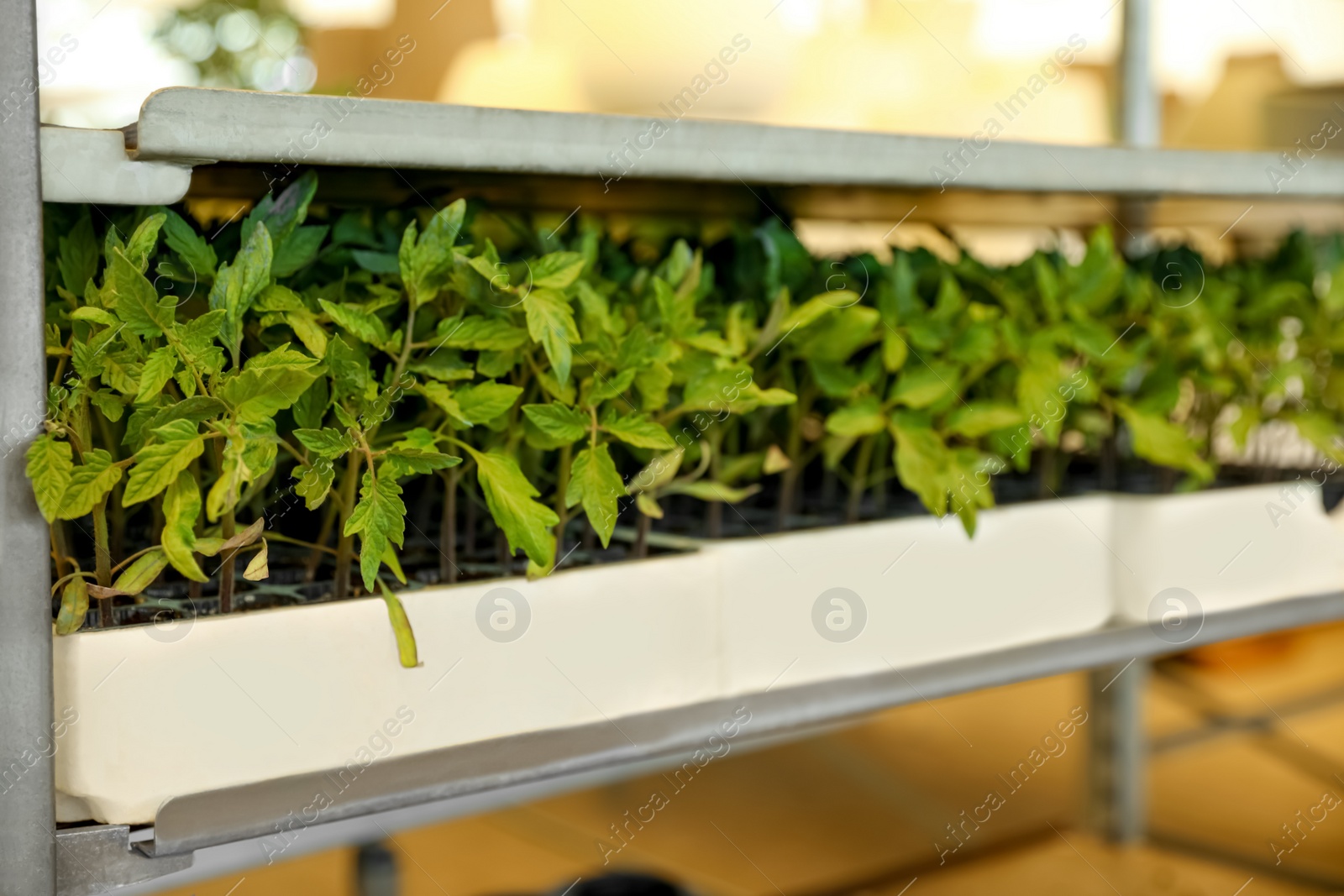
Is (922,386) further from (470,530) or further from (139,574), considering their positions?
(139,574)

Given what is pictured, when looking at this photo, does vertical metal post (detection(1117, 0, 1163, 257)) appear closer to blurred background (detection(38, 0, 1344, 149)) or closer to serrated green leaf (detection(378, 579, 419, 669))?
blurred background (detection(38, 0, 1344, 149))

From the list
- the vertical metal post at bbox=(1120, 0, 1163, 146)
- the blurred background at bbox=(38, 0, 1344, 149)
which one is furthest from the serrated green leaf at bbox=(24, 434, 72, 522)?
the vertical metal post at bbox=(1120, 0, 1163, 146)

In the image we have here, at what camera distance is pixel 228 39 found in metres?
2.37

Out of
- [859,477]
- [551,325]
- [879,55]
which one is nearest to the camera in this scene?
[551,325]

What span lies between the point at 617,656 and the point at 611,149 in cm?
27

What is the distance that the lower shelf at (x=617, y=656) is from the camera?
514mm

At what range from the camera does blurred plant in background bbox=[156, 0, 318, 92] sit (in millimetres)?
2361

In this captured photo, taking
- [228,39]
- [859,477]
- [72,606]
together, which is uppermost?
[228,39]

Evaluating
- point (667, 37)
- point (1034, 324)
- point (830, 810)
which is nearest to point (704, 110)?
point (667, 37)

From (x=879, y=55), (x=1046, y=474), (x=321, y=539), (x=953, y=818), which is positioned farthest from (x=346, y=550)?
(x=953, y=818)

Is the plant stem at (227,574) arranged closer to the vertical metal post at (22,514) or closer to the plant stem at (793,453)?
the vertical metal post at (22,514)

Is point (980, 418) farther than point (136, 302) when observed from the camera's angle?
Yes

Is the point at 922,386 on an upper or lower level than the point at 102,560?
upper

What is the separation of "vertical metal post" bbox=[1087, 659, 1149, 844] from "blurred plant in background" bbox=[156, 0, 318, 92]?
1859mm
